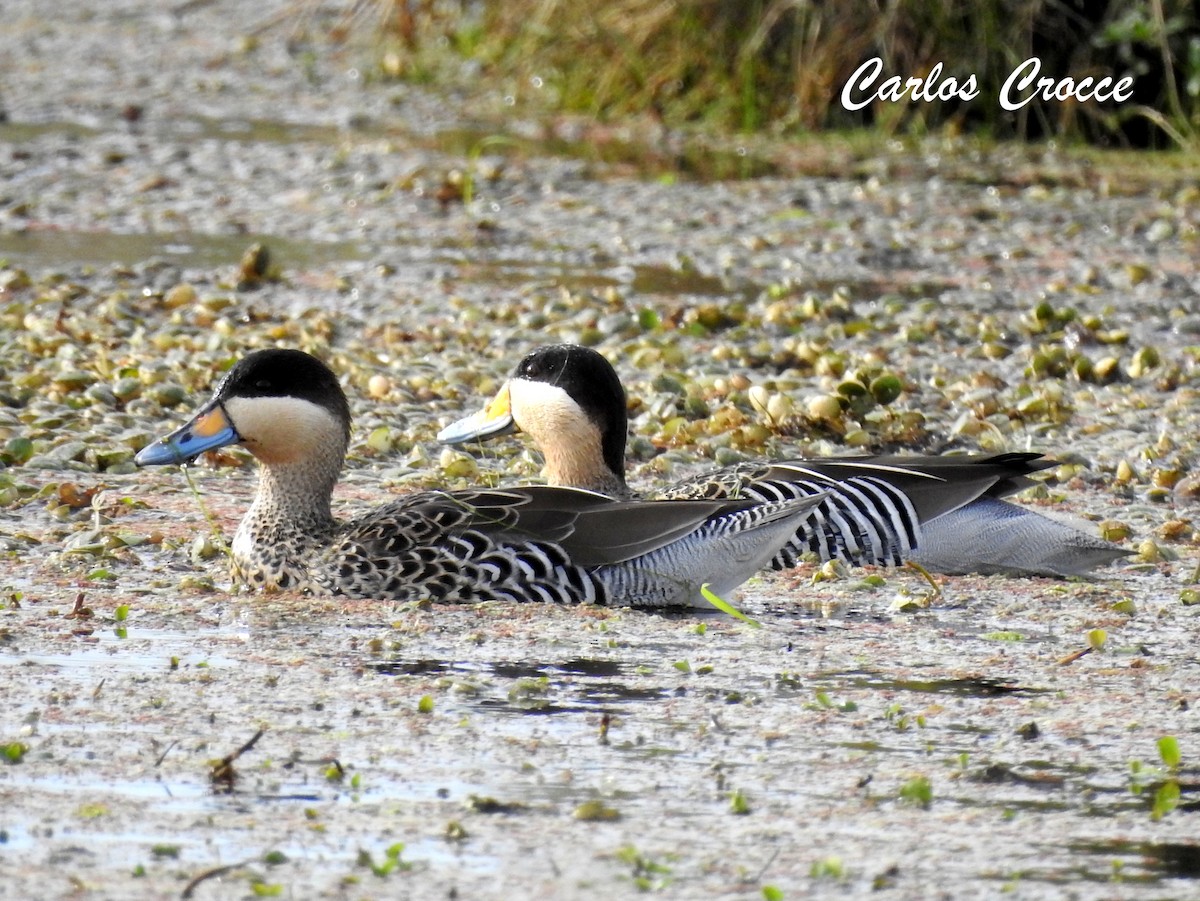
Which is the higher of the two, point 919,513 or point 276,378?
point 276,378

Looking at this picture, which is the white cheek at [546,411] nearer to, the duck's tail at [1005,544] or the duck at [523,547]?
the duck at [523,547]

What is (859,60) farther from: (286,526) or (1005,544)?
(286,526)

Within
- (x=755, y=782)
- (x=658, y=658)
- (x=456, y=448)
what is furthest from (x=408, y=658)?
(x=456, y=448)

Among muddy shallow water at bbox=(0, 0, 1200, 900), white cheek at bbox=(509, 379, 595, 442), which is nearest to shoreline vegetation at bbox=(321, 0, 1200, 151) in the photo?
muddy shallow water at bbox=(0, 0, 1200, 900)

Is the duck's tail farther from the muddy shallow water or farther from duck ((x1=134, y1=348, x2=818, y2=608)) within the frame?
duck ((x1=134, y1=348, x2=818, y2=608))

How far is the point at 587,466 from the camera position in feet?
22.2

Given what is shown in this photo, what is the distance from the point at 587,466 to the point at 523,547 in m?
0.83

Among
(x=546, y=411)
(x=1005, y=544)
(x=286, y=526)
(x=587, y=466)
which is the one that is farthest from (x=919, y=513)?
(x=286, y=526)

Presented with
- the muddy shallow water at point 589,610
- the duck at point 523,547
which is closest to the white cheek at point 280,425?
the duck at point 523,547

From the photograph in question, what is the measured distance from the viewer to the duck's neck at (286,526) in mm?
6102

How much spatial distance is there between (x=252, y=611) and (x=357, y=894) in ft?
7.08

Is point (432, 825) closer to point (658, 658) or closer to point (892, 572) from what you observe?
point (658, 658)

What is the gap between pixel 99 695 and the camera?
16.4 ft

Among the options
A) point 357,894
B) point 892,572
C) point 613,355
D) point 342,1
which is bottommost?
point 357,894
